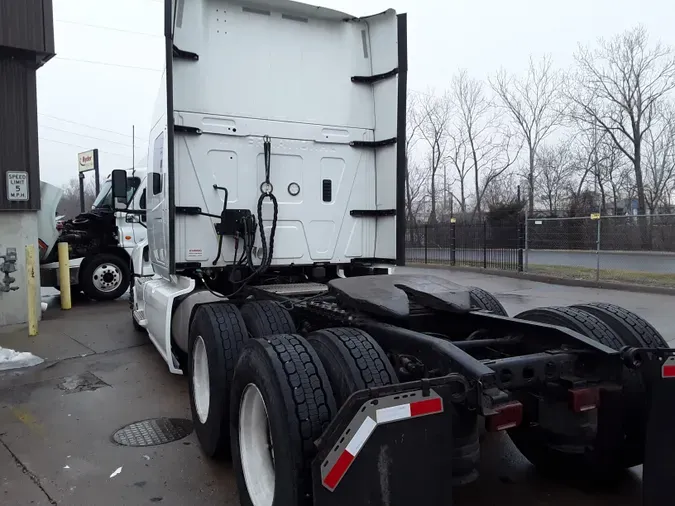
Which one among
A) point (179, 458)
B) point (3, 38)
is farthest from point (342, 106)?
point (3, 38)

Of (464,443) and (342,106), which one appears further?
(342,106)

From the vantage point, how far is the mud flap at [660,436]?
111 inches

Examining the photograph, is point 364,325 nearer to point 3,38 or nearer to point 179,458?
point 179,458

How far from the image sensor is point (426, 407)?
2309mm

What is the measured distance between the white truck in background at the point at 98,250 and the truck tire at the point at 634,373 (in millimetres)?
9863

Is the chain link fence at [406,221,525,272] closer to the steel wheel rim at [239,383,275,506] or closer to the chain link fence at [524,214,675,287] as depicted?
the chain link fence at [524,214,675,287]

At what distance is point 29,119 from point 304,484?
8679mm

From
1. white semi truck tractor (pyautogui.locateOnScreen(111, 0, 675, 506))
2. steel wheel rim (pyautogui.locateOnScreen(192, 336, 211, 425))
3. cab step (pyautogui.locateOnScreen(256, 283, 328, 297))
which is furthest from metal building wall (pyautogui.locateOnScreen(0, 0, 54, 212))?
steel wheel rim (pyautogui.locateOnScreen(192, 336, 211, 425))

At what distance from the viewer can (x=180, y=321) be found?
5328mm

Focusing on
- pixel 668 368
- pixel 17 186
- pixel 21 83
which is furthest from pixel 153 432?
pixel 21 83

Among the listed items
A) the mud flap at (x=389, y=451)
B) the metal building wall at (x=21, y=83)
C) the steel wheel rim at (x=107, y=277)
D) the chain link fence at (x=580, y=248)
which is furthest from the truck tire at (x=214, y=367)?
the chain link fence at (x=580, y=248)

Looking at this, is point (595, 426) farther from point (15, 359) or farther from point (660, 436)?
point (15, 359)

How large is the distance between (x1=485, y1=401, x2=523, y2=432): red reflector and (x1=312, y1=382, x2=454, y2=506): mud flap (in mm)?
268

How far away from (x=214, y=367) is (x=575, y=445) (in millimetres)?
2418
